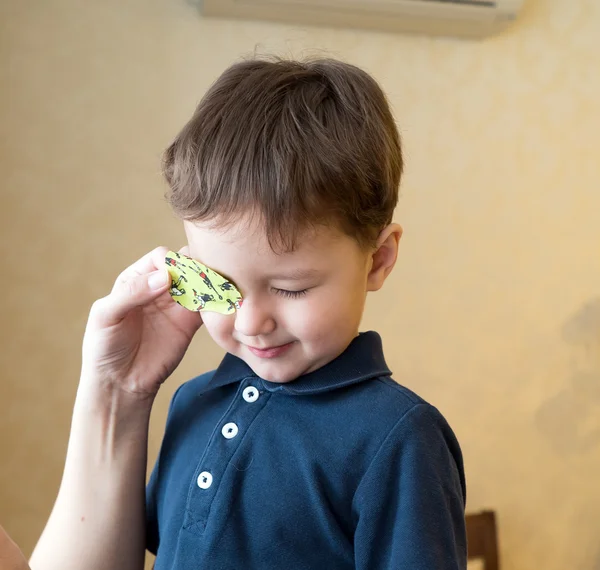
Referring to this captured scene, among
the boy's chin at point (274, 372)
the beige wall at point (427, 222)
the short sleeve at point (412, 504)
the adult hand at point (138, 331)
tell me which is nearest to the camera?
the short sleeve at point (412, 504)

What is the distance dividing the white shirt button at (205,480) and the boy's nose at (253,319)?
191 mm

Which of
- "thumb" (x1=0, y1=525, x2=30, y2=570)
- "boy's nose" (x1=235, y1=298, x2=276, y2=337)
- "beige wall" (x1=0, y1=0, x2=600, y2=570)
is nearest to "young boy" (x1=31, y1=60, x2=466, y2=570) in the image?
"boy's nose" (x1=235, y1=298, x2=276, y2=337)

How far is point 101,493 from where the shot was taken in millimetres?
1000

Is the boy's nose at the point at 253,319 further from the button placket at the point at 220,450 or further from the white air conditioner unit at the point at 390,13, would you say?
the white air conditioner unit at the point at 390,13

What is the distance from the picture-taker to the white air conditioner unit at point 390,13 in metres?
1.60

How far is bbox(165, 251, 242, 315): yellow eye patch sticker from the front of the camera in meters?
0.81

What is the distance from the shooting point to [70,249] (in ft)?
5.24

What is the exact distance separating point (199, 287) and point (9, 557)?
34 centimetres

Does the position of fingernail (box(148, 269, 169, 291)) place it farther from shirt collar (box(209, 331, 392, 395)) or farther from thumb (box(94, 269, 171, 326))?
shirt collar (box(209, 331, 392, 395))

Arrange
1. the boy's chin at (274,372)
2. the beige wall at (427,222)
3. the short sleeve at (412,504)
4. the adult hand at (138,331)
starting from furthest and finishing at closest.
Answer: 1. the beige wall at (427,222)
2. the adult hand at (138,331)
3. the boy's chin at (274,372)
4. the short sleeve at (412,504)

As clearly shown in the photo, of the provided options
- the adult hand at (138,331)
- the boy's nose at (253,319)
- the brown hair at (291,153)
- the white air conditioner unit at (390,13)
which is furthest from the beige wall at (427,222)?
the boy's nose at (253,319)

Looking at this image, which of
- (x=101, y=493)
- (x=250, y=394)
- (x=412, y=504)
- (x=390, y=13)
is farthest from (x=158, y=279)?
(x=390, y=13)

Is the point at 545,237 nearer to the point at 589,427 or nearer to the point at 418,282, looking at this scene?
the point at 418,282

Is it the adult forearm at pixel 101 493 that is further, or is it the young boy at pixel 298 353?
the adult forearm at pixel 101 493
